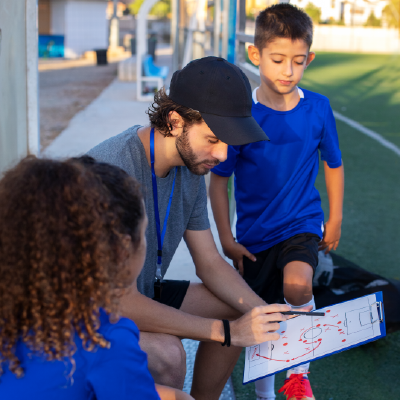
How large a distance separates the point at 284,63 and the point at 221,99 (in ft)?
2.23

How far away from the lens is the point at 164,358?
5.64 ft

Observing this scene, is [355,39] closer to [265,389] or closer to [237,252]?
[237,252]

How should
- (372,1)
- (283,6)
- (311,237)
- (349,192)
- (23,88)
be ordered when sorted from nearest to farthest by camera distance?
(311,237) → (283,6) → (23,88) → (349,192) → (372,1)

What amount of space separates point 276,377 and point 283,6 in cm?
189

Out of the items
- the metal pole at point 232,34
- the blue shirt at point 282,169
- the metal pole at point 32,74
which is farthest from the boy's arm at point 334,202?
the metal pole at point 32,74

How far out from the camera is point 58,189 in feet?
3.74

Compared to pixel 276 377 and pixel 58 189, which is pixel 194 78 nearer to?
pixel 58 189

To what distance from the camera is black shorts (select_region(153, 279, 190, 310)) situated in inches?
82.8

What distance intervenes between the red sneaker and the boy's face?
130 cm

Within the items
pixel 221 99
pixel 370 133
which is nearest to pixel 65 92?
pixel 370 133

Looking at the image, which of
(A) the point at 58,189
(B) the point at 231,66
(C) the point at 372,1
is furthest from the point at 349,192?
(C) the point at 372,1

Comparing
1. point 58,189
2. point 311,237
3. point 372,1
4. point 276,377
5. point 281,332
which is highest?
point 372,1

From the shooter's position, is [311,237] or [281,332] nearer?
[281,332]

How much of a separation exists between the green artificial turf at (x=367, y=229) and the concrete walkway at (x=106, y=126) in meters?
1.16
